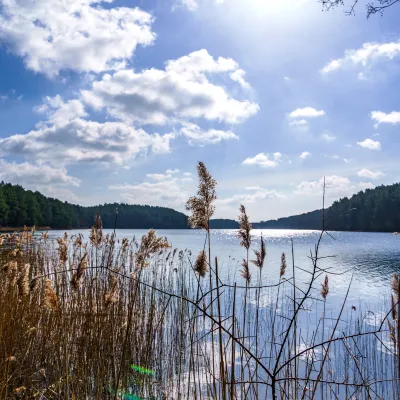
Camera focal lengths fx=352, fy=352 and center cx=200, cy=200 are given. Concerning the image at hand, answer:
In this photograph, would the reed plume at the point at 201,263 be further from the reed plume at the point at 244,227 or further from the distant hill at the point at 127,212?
the distant hill at the point at 127,212

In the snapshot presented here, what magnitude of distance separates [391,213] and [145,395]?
88.0 meters

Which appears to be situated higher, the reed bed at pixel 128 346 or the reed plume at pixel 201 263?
the reed plume at pixel 201 263

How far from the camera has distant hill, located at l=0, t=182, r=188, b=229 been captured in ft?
228

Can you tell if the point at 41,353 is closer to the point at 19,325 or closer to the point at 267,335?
the point at 19,325

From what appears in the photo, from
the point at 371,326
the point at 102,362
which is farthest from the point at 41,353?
the point at 371,326

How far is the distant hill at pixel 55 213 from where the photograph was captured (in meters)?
69.6

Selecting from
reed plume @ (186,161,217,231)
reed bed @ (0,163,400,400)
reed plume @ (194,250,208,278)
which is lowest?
reed bed @ (0,163,400,400)

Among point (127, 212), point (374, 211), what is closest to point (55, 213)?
point (127, 212)

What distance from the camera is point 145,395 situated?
4.42 metres

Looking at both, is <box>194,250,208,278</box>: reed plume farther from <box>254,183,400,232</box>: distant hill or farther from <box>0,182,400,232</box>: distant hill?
<box>254,183,400,232</box>: distant hill

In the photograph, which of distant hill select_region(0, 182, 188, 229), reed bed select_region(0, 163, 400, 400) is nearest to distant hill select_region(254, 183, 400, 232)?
distant hill select_region(0, 182, 188, 229)

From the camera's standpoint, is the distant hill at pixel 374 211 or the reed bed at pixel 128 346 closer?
the reed bed at pixel 128 346

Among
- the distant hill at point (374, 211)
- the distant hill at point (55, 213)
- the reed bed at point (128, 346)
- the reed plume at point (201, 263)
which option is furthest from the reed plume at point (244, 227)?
the distant hill at point (374, 211)

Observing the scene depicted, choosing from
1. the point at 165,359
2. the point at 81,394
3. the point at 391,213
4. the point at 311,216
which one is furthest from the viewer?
the point at 311,216
